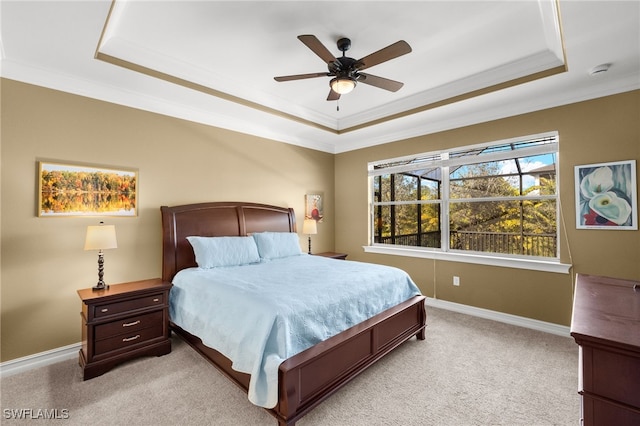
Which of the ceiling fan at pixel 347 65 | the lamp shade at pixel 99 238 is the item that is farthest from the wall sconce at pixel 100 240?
the ceiling fan at pixel 347 65

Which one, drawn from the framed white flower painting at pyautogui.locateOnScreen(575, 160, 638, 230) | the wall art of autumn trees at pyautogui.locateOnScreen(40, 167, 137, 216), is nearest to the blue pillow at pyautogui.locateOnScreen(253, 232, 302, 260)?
the wall art of autumn trees at pyautogui.locateOnScreen(40, 167, 137, 216)

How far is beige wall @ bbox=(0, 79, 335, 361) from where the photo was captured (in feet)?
8.59

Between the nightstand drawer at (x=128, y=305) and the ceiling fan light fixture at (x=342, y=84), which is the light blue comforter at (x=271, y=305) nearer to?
the nightstand drawer at (x=128, y=305)

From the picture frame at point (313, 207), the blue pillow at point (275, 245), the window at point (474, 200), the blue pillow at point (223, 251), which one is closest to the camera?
the blue pillow at point (223, 251)

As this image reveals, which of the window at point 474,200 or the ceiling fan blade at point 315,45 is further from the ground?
the ceiling fan blade at point 315,45

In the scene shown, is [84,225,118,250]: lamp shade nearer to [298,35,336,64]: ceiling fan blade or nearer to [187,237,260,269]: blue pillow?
[187,237,260,269]: blue pillow

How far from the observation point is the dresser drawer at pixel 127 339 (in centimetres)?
255

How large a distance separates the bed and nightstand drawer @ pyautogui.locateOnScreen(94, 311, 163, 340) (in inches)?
11.5

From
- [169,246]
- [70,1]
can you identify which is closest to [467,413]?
[169,246]

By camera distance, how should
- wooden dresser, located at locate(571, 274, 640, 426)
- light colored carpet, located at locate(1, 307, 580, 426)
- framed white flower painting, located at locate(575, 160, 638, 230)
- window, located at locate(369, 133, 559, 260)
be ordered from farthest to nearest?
window, located at locate(369, 133, 559, 260), framed white flower painting, located at locate(575, 160, 638, 230), light colored carpet, located at locate(1, 307, 580, 426), wooden dresser, located at locate(571, 274, 640, 426)

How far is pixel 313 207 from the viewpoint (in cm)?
534

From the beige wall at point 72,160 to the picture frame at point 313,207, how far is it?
4.73 feet

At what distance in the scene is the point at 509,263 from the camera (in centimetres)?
371

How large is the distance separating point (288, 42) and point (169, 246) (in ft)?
8.28
